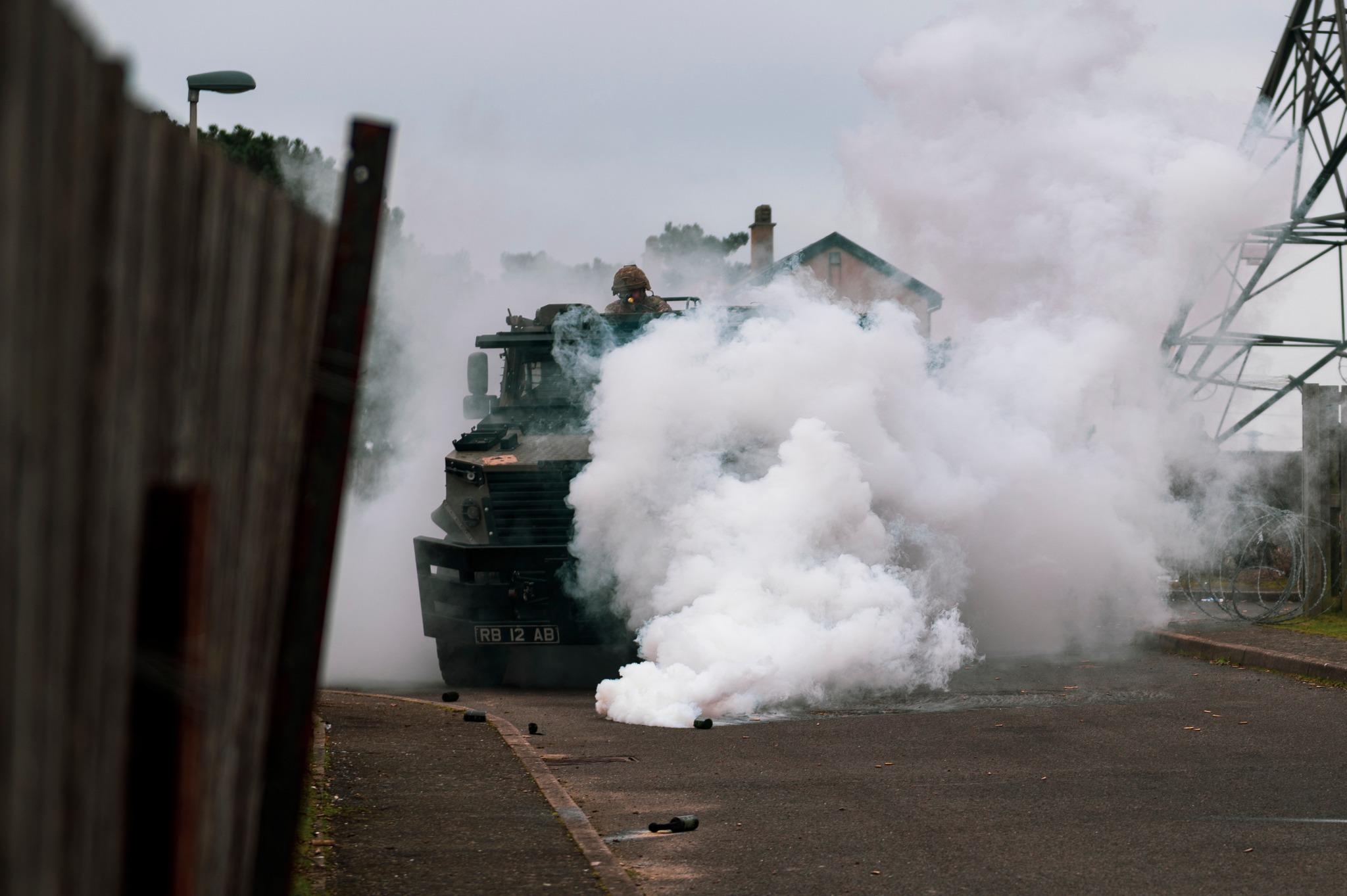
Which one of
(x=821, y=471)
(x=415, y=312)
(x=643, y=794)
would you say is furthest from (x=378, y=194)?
(x=415, y=312)

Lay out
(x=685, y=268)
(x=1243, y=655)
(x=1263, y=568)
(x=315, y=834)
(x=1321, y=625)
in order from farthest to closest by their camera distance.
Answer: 1. (x=685, y=268)
2. (x=1263, y=568)
3. (x=1321, y=625)
4. (x=1243, y=655)
5. (x=315, y=834)

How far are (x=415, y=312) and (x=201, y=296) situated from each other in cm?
2562

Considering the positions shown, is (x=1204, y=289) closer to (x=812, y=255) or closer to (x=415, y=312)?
(x=415, y=312)

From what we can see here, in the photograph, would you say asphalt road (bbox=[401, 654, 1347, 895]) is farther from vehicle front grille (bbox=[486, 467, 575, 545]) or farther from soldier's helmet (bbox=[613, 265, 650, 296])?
soldier's helmet (bbox=[613, 265, 650, 296])

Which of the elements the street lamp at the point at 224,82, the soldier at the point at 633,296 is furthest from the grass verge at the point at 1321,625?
the street lamp at the point at 224,82

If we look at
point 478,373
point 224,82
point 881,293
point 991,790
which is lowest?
point 991,790

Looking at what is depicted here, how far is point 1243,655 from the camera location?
13461 mm

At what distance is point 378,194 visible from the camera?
297 cm

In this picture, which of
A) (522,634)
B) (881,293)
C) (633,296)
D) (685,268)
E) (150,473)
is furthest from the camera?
(685,268)

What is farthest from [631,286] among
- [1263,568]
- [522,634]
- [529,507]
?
[1263,568]

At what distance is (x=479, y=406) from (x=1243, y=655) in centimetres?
725

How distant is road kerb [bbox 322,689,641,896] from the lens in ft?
19.0

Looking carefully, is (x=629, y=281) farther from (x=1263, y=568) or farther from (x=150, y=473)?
(x=150, y=473)

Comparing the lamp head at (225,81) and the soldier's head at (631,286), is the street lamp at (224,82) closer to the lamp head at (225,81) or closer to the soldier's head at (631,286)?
the lamp head at (225,81)
